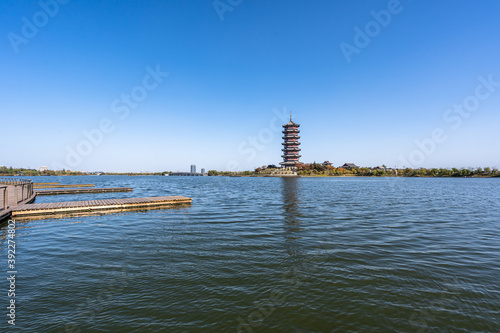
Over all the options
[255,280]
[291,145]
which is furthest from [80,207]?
[291,145]

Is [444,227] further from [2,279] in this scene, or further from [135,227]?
[2,279]

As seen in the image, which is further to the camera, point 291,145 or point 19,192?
point 291,145

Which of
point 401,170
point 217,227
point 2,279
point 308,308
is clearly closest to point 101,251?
point 2,279

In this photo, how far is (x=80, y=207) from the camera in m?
19.1

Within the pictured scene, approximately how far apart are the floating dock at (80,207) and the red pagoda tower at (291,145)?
147396mm

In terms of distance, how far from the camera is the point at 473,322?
529 cm

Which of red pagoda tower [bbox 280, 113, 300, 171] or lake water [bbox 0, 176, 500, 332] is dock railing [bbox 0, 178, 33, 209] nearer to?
lake water [bbox 0, 176, 500, 332]

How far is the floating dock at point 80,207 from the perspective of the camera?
17128 millimetres

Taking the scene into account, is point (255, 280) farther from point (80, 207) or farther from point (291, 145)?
point (291, 145)

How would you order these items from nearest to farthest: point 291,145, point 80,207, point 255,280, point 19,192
→ point 255,280, point 80,207, point 19,192, point 291,145

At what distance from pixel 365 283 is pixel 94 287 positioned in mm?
8060

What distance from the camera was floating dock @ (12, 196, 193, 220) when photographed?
1713 centimetres

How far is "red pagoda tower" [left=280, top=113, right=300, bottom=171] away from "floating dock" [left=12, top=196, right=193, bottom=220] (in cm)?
14740

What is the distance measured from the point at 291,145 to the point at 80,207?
515 feet
